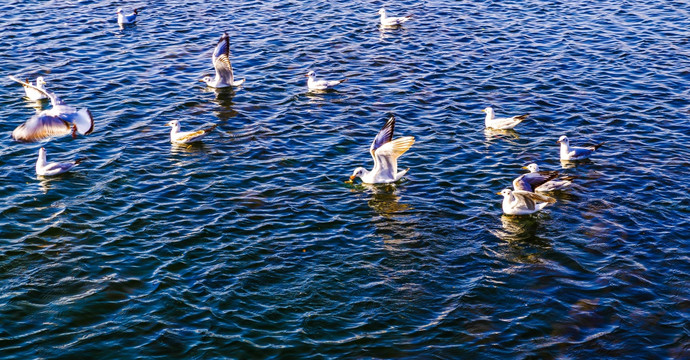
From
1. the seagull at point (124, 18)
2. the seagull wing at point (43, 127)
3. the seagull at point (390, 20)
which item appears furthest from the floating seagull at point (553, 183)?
the seagull at point (124, 18)

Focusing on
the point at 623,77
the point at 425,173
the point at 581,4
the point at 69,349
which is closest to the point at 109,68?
the point at 425,173

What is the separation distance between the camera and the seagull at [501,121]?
73.3 ft

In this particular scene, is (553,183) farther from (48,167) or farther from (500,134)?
(48,167)

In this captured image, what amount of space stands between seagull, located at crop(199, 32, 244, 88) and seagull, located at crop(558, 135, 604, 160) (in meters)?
10.7

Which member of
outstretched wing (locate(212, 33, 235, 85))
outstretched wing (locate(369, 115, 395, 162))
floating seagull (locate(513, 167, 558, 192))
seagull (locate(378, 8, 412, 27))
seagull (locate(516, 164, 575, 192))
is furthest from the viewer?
seagull (locate(378, 8, 412, 27))

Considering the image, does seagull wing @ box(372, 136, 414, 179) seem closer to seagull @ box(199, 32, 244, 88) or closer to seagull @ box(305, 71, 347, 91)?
seagull @ box(305, 71, 347, 91)

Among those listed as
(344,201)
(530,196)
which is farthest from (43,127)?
(530,196)

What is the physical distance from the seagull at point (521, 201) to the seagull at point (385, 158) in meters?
2.82

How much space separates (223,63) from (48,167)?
7585 millimetres

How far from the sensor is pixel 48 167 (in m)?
19.3

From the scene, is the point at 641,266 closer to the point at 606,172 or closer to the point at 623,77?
the point at 606,172

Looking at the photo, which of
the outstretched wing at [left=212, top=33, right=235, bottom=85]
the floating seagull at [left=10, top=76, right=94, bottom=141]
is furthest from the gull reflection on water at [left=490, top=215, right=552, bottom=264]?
Result: the outstretched wing at [left=212, top=33, right=235, bottom=85]

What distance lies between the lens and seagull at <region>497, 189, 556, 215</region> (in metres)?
Result: 17.7

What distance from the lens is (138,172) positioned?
19.9 m
